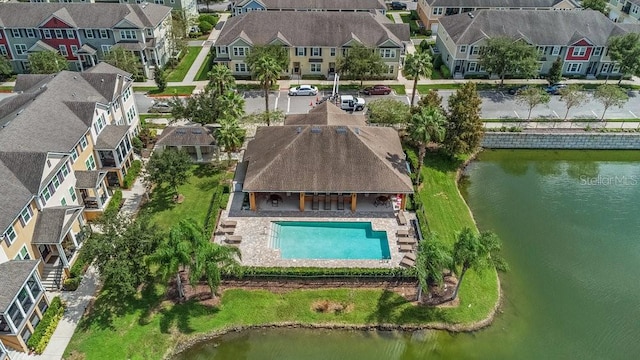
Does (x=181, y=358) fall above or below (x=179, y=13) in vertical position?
below

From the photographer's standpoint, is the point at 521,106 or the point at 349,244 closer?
the point at 349,244

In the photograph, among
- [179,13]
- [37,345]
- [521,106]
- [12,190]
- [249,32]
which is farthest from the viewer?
[179,13]

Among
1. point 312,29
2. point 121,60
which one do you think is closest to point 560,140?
point 312,29

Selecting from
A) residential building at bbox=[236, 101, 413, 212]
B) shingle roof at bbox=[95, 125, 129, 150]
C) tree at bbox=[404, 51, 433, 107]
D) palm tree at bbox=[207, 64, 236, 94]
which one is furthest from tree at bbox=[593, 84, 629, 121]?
shingle roof at bbox=[95, 125, 129, 150]

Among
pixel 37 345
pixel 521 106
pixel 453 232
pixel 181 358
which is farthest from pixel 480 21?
pixel 37 345

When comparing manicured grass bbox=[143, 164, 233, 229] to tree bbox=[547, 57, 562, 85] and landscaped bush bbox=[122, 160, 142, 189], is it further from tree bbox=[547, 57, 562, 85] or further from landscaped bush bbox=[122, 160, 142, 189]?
tree bbox=[547, 57, 562, 85]

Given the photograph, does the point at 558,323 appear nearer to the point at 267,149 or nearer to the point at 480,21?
the point at 267,149
